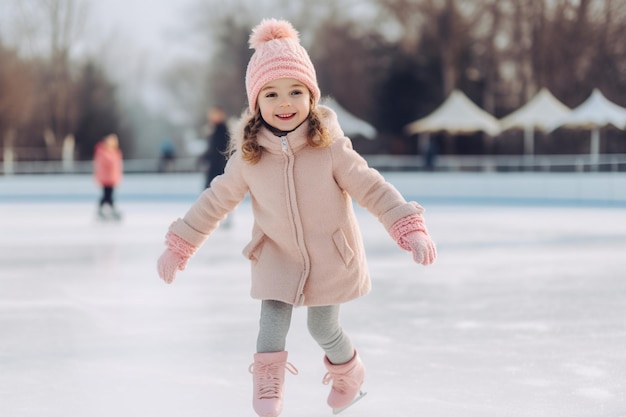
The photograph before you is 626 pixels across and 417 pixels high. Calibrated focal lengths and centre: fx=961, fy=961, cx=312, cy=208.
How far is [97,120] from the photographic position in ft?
94.6

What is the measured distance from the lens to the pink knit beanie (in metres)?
2.28

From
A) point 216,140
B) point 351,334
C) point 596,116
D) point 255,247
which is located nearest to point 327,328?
point 255,247

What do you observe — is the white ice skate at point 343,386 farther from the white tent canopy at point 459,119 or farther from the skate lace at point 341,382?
the white tent canopy at point 459,119

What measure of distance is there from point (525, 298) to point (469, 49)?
21046mm

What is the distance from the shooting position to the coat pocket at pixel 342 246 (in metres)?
2.29

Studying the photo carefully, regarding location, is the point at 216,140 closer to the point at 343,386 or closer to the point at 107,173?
the point at 107,173

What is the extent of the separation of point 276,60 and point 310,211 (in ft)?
1.20

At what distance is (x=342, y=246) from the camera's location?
7.54 ft

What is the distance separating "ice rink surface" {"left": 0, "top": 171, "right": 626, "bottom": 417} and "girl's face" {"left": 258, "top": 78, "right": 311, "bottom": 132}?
75cm

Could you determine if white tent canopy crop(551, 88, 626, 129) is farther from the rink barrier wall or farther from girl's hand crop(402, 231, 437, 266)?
girl's hand crop(402, 231, 437, 266)

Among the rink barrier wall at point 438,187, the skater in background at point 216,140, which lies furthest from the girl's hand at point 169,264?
the rink barrier wall at point 438,187

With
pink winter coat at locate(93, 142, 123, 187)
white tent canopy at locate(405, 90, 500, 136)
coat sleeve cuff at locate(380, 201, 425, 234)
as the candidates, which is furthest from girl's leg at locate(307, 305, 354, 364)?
white tent canopy at locate(405, 90, 500, 136)

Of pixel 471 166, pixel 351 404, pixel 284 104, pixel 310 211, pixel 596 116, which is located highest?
pixel 596 116

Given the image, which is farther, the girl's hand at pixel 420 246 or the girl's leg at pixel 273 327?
the girl's leg at pixel 273 327
